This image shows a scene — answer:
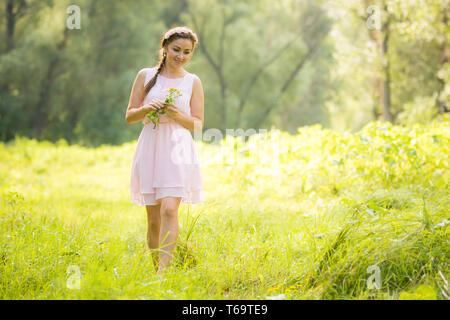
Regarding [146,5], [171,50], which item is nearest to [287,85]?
[146,5]

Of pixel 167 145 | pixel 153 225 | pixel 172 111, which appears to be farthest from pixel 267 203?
pixel 172 111

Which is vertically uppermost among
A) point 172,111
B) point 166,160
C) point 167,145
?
point 172,111

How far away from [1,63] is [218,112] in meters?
12.9

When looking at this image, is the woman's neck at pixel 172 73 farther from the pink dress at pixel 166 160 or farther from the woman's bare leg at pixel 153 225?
the woman's bare leg at pixel 153 225

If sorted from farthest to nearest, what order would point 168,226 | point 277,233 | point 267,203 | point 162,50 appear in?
1. point 267,203
2. point 277,233
3. point 162,50
4. point 168,226

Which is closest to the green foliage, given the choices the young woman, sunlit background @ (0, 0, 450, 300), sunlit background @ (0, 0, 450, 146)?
sunlit background @ (0, 0, 450, 300)

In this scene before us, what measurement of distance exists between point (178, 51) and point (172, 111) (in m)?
0.54

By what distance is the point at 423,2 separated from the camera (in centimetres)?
1080

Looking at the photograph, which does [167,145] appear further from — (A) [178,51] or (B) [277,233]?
(B) [277,233]

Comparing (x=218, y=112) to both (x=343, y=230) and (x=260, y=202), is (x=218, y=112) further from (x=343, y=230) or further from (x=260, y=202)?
(x=343, y=230)

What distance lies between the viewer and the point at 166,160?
3.47 m

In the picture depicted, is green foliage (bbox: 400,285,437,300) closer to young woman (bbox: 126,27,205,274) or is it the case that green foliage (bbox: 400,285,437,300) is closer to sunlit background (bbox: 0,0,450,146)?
young woman (bbox: 126,27,205,274)

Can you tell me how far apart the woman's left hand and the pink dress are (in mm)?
68

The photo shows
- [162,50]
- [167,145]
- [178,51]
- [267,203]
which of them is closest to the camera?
[167,145]
